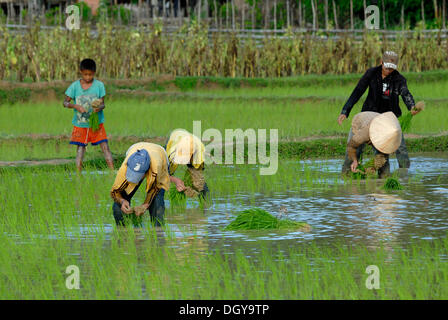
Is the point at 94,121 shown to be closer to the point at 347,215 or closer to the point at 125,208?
the point at 347,215

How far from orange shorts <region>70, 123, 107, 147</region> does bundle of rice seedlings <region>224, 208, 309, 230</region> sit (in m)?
3.51

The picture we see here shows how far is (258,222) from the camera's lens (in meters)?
7.74

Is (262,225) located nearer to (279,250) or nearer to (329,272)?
(279,250)

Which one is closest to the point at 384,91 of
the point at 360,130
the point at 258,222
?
the point at 360,130

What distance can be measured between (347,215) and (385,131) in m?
1.77

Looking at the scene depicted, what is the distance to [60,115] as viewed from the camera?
54.0ft

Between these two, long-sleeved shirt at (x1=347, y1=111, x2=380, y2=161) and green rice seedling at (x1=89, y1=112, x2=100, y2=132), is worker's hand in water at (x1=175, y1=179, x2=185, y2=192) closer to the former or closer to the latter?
long-sleeved shirt at (x1=347, y1=111, x2=380, y2=161)

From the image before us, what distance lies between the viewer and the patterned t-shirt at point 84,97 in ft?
35.9

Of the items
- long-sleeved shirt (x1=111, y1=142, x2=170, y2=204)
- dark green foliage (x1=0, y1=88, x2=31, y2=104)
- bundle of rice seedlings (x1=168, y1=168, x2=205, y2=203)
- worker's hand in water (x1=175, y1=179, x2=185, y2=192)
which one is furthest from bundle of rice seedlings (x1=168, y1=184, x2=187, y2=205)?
dark green foliage (x1=0, y1=88, x2=31, y2=104)

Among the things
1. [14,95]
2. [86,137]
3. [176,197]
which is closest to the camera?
[176,197]

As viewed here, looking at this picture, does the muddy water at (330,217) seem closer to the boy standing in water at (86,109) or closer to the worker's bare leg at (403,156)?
the worker's bare leg at (403,156)

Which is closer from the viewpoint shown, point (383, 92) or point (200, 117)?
point (383, 92)

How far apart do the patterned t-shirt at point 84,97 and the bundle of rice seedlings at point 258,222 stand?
357 cm
